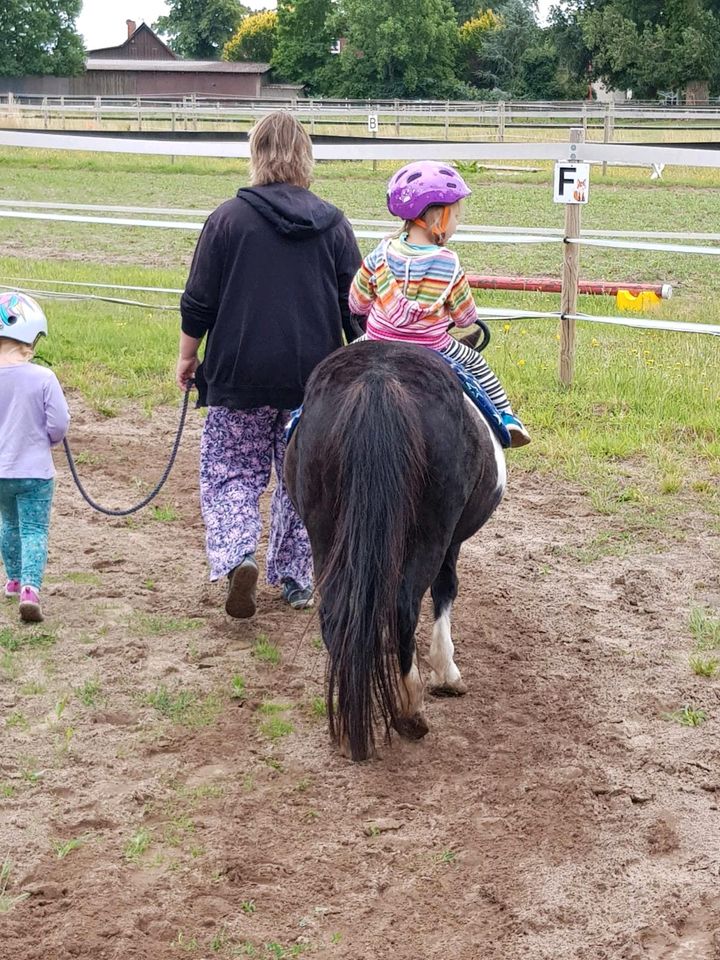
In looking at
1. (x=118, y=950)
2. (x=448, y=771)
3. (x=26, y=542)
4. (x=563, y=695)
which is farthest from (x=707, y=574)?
(x=118, y=950)

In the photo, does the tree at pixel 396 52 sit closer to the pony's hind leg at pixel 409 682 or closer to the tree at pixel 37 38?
the tree at pixel 37 38

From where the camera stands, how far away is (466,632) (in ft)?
15.6

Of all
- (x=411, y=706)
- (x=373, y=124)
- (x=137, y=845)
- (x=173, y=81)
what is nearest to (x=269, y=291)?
(x=411, y=706)

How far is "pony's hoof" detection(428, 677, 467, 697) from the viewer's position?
416 cm

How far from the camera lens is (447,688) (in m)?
4.16

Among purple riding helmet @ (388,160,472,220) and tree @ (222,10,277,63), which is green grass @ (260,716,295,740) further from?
tree @ (222,10,277,63)

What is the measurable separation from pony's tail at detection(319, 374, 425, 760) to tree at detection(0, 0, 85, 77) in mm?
68971

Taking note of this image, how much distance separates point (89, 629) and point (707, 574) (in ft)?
9.01

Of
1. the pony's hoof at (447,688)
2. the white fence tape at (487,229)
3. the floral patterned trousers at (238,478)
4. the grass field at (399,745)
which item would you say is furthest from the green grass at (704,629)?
the white fence tape at (487,229)

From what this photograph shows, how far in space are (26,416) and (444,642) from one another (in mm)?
1851

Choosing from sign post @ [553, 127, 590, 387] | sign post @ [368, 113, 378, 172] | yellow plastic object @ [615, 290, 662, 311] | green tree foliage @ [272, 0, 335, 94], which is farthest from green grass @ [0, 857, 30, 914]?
green tree foliage @ [272, 0, 335, 94]

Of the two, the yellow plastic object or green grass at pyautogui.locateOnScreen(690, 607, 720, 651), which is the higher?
the yellow plastic object

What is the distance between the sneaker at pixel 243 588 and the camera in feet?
14.6

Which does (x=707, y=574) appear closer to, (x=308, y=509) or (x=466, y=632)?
(x=466, y=632)
